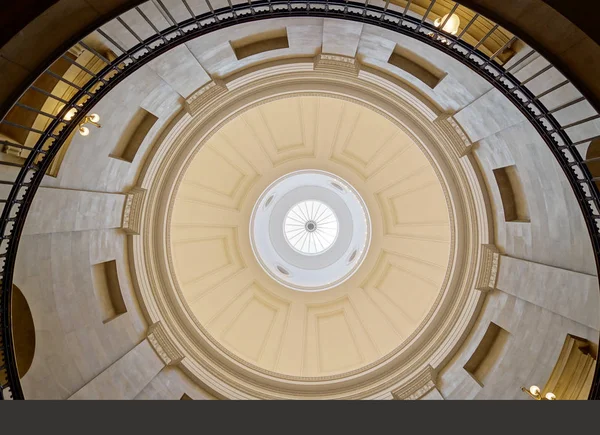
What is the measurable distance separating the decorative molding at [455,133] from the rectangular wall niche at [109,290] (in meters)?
9.17

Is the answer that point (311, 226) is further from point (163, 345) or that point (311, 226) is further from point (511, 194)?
point (511, 194)

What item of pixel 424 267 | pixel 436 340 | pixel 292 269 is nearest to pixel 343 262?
pixel 292 269

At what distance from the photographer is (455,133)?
980 cm

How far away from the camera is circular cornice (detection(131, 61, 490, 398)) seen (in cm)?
1058

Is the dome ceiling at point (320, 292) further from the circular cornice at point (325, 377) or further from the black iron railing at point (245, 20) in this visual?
the black iron railing at point (245, 20)

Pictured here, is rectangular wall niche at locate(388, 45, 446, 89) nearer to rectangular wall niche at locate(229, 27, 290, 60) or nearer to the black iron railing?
the black iron railing

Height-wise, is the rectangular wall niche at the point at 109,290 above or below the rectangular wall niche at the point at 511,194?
below

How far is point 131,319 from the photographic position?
10.7m

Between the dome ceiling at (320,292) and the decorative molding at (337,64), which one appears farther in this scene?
the dome ceiling at (320,292)

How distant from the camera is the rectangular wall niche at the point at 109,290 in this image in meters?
10.1

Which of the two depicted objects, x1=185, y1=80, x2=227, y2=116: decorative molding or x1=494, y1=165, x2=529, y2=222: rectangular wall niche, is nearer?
x1=494, y1=165, x2=529, y2=222: rectangular wall niche

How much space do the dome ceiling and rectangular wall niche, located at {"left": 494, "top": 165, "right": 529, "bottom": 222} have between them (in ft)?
18.6

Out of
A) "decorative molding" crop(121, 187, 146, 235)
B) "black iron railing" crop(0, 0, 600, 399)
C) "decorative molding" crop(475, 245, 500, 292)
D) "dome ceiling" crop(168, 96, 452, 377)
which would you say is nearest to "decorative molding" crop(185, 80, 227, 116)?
"decorative molding" crop(121, 187, 146, 235)

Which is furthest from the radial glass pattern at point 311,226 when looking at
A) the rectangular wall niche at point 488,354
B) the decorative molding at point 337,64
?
the decorative molding at point 337,64
